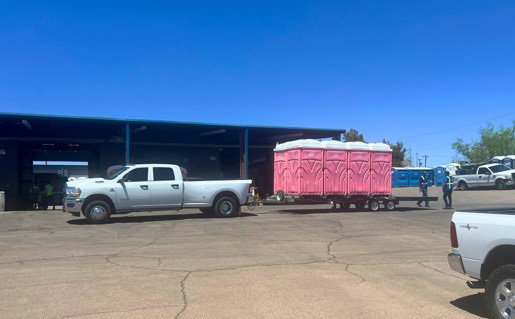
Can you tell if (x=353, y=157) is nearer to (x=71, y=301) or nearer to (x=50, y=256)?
(x=50, y=256)

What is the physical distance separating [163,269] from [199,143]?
2497 centimetres

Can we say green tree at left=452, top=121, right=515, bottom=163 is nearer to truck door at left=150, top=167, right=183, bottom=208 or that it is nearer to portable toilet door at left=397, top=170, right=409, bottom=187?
portable toilet door at left=397, top=170, right=409, bottom=187

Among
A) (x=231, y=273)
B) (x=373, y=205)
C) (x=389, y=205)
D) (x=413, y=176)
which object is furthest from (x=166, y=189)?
(x=413, y=176)

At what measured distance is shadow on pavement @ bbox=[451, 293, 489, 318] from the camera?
5441 mm

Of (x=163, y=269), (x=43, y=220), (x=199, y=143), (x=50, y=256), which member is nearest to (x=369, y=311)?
(x=163, y=269)

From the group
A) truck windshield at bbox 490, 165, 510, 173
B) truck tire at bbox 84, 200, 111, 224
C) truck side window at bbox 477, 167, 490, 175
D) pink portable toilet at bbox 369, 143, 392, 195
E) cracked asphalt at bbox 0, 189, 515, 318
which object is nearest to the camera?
cracked asphalt at bbox 0, 189, 515, 318

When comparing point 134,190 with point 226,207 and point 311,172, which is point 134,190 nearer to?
point 226,207

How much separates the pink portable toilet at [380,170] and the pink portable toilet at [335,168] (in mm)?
1383

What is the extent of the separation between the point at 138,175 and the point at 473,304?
39.5 feet

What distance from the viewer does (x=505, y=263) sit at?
5.05 metres

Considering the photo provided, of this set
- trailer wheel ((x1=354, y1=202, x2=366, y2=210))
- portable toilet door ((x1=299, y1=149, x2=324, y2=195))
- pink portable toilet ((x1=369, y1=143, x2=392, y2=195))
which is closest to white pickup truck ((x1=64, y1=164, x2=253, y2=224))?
portable toilet door ((x1=299, y1=149, x2=324, y2=195))

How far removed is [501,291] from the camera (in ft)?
15.9

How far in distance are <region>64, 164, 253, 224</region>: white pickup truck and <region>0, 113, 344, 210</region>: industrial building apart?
8.58 meters

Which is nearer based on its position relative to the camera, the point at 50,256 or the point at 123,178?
the point at 50,256
